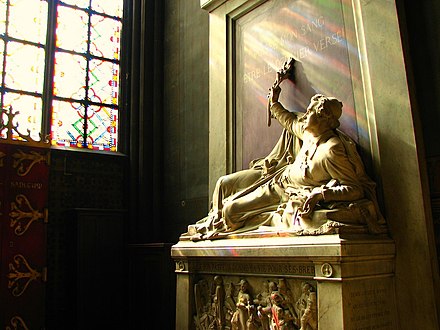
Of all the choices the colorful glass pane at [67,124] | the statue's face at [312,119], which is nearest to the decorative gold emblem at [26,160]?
the colorful glass pane at [67,124]

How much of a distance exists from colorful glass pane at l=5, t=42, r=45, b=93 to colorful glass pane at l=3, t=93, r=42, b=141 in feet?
0.50

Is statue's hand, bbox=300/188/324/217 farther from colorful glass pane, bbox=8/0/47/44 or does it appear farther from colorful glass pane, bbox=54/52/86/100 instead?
colorful glass pane, bbox=8/0/47/44

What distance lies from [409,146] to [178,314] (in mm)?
2551

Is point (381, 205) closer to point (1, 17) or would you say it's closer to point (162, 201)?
point (162, 201)

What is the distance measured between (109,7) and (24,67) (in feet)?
5.98

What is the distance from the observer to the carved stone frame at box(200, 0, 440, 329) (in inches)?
127

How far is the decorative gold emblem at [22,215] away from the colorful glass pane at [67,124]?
4.01 ft

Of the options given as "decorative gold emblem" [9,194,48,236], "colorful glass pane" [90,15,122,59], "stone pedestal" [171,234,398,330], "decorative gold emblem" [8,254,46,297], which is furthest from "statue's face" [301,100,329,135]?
"colorful glass pane" [90,15,122,59]

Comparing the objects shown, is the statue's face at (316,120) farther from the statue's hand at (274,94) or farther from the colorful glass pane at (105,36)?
the colorful glass pane at (105,36)

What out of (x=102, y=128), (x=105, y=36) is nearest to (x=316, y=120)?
(x=102, y=128)

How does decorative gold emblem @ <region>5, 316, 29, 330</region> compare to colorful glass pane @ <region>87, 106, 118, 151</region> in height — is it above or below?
below

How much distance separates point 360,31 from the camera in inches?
156

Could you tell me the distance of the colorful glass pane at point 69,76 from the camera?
7023 mm

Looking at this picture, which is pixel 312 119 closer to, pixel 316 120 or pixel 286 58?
pixel 316 120
